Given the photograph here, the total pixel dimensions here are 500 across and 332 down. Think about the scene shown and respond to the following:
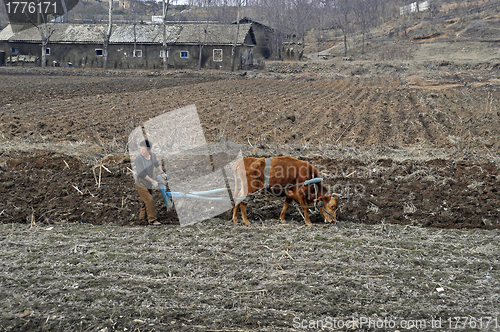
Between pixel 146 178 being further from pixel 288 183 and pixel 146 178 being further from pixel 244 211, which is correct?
pixel 288 183

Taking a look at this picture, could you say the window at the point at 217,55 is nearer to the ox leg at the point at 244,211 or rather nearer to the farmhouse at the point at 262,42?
the farmhouse at the point at 262,42

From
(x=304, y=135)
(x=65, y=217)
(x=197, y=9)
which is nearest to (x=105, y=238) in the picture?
(x=65, y=217)

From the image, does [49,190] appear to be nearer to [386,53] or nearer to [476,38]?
[386,53]

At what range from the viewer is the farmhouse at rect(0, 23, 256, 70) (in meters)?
43.6

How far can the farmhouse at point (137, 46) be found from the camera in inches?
1716

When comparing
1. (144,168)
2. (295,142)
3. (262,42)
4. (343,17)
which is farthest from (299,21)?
(144,168)

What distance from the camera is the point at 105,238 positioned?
6.16 meters

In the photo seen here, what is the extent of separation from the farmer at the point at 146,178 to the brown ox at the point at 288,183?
1.34 meters

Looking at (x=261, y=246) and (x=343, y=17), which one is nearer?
(x=261, y=246)

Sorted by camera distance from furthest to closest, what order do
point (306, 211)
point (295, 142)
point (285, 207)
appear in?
point (295, 142) < point (285, 207) < point (306, 211)

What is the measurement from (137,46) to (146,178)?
41.5 metres

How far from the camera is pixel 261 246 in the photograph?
5.80 meters

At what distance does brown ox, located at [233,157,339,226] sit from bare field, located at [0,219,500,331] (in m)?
0.39

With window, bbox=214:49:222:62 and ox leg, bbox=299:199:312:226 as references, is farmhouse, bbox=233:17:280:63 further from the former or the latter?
ox leg, bbox=299:199:312:226
